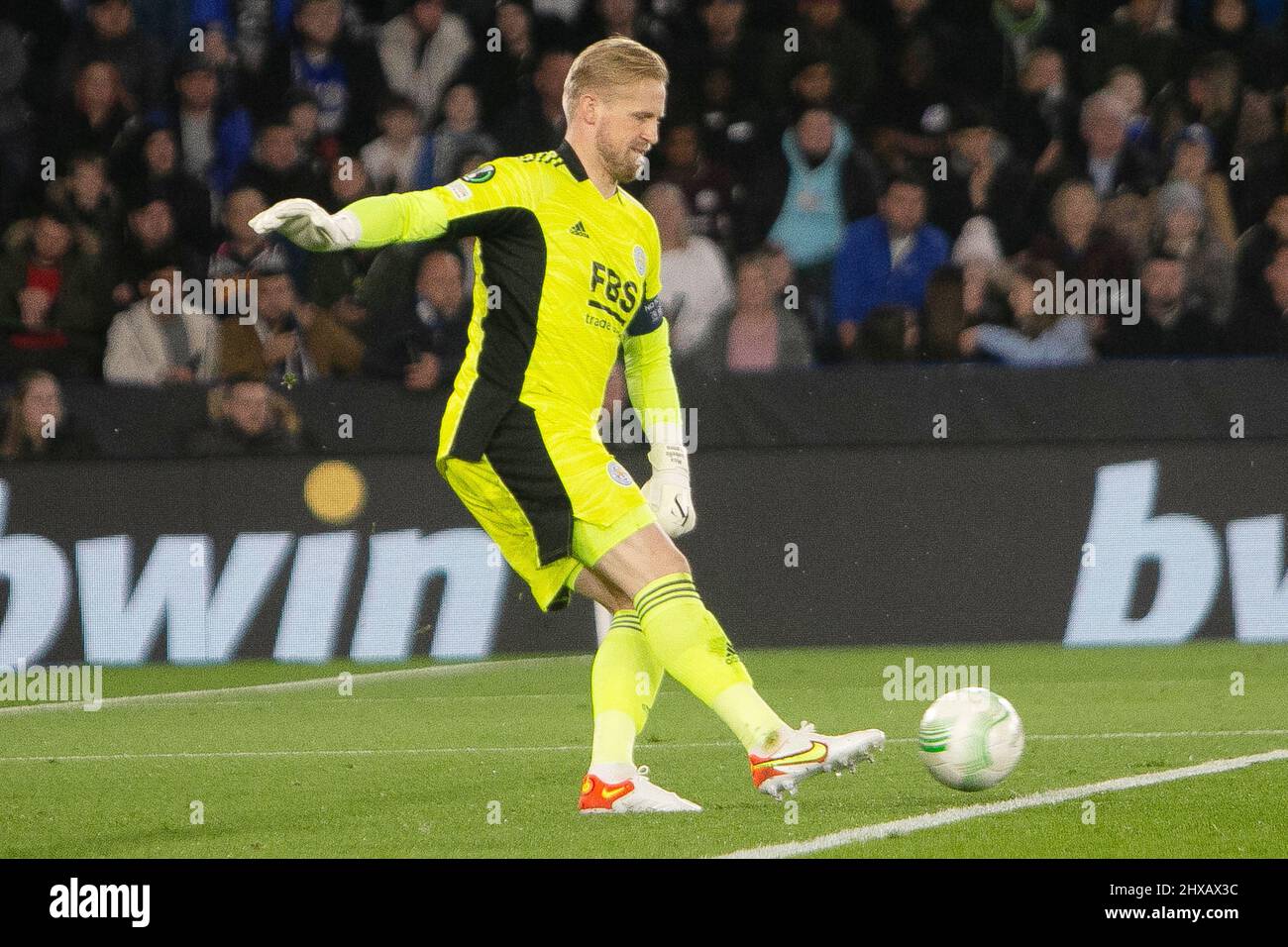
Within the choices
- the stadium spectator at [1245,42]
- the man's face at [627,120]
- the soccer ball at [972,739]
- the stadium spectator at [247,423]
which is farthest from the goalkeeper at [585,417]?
the stadium spectator at [1245,42]

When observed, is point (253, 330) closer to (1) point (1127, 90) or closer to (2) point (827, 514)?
(2) point (827, 514)

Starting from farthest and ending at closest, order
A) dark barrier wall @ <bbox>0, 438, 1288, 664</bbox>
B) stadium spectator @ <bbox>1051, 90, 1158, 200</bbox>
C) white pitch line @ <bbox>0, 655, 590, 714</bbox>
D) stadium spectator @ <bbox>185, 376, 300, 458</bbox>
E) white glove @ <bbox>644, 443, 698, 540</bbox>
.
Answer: stadium spectator @ <bbox>1051, 90, 1158, 200</bbox> → stadium spectator @ <bbox>185, 376, 300, 458</bbox> → dark barrier wall @ <bbox>0, 438, 1288, 664</bbox> → white pitch line @ <bbox>0, 655, 590, 714</bbox> → white glove @ <bbox>644, 443, 698, 540</bbox>

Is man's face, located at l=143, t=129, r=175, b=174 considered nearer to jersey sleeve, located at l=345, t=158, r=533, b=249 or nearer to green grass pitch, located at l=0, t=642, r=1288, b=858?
green grass pitch, located at l=0, t=642, r=1288, b=858

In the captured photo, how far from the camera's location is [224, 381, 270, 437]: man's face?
9930 millimetres

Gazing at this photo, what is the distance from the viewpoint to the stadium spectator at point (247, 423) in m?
9.91

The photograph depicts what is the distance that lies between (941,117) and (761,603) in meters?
A: 3.08

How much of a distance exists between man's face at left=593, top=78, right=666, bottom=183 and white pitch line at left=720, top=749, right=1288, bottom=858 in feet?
6.05

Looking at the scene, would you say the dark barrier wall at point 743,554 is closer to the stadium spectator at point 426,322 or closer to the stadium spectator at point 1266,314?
the stadium spectator at point 426,322

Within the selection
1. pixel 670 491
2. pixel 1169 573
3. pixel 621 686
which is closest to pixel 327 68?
pixel 1169 573

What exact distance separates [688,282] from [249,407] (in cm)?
228

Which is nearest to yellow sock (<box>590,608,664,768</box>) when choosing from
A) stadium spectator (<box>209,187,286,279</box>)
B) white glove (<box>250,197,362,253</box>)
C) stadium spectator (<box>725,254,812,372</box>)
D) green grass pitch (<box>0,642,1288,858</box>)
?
green grass pitch (<box>0,642,1288,858</box>)

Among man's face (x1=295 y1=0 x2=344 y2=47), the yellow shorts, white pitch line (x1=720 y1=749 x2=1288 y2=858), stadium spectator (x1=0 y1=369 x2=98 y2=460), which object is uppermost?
man's face (x1=295 y1=0 x2=344 y2=47)

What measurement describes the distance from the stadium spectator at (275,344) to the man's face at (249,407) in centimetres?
15

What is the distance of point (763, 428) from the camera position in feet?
32.8
